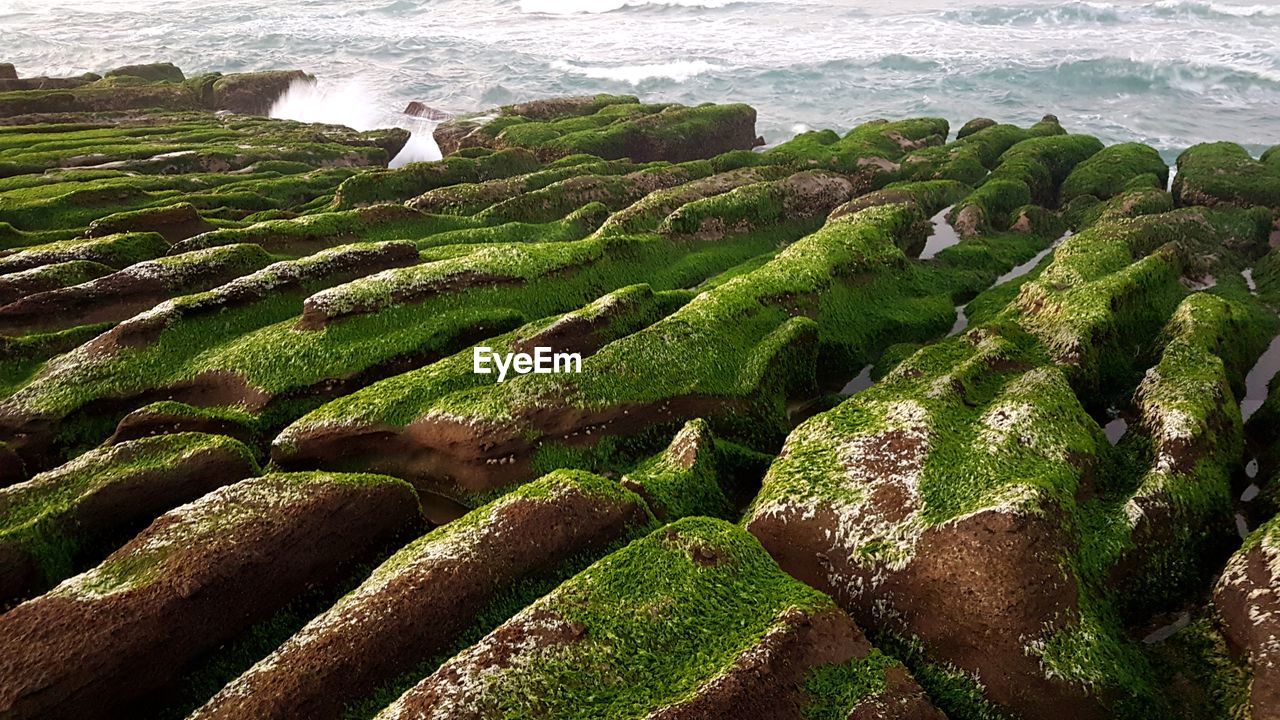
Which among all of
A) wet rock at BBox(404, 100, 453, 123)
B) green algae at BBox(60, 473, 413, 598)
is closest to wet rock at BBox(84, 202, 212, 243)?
green algae at BBox(60, 473, 413, 598)

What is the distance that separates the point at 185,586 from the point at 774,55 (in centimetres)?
7490

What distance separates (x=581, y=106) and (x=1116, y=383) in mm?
36880

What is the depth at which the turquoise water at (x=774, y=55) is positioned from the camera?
5491 centimetres

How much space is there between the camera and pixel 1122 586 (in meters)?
10.5

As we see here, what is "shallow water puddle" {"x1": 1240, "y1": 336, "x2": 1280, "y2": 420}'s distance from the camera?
610 inches

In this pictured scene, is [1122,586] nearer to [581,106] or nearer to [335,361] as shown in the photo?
[335,361]

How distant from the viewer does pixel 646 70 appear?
7025cm

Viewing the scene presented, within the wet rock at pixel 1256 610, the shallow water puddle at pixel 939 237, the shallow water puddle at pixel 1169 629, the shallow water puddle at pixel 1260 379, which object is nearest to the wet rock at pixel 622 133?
the shallow water puddle at pixel 939 237

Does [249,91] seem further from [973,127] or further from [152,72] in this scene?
[973,127]

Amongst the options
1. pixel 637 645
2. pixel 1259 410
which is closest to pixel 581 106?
pixel 1259 410

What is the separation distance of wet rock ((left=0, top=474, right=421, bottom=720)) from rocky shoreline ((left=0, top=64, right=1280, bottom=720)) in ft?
0.14

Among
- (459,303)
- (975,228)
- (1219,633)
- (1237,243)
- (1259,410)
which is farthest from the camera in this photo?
(975,228)

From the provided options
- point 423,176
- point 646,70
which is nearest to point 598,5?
point 646,70

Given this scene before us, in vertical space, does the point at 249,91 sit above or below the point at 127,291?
above
